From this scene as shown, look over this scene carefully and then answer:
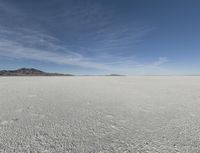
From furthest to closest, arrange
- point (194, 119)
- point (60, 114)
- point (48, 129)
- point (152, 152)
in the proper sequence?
point (60, 114) < point (194, 119) < point (48, 129) < point (152, 152)

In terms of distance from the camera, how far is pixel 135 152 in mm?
1971

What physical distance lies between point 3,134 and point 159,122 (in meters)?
2.78

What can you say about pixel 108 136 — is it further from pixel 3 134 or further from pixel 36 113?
pixel 36 113

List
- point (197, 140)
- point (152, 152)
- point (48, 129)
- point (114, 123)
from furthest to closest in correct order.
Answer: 1. point (114, 123)
2. point (48, 129)
3. point (197, 140)
4. point (152, 152)

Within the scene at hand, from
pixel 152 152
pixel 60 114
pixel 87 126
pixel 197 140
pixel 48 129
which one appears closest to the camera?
pixel 152 152

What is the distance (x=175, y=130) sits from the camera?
271cm

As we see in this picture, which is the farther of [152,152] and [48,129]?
[48,129]

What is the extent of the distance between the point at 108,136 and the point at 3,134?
63.7 inches

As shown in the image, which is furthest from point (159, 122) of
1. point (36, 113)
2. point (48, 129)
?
point (36, 113)

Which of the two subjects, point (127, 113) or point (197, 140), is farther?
point (127, 113)

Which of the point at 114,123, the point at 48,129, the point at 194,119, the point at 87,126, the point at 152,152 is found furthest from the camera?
the point at 194,119

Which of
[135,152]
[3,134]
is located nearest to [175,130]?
[135,152]

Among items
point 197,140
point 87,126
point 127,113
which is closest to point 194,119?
point 197,140

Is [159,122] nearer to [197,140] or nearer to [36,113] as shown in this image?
[197,140]
